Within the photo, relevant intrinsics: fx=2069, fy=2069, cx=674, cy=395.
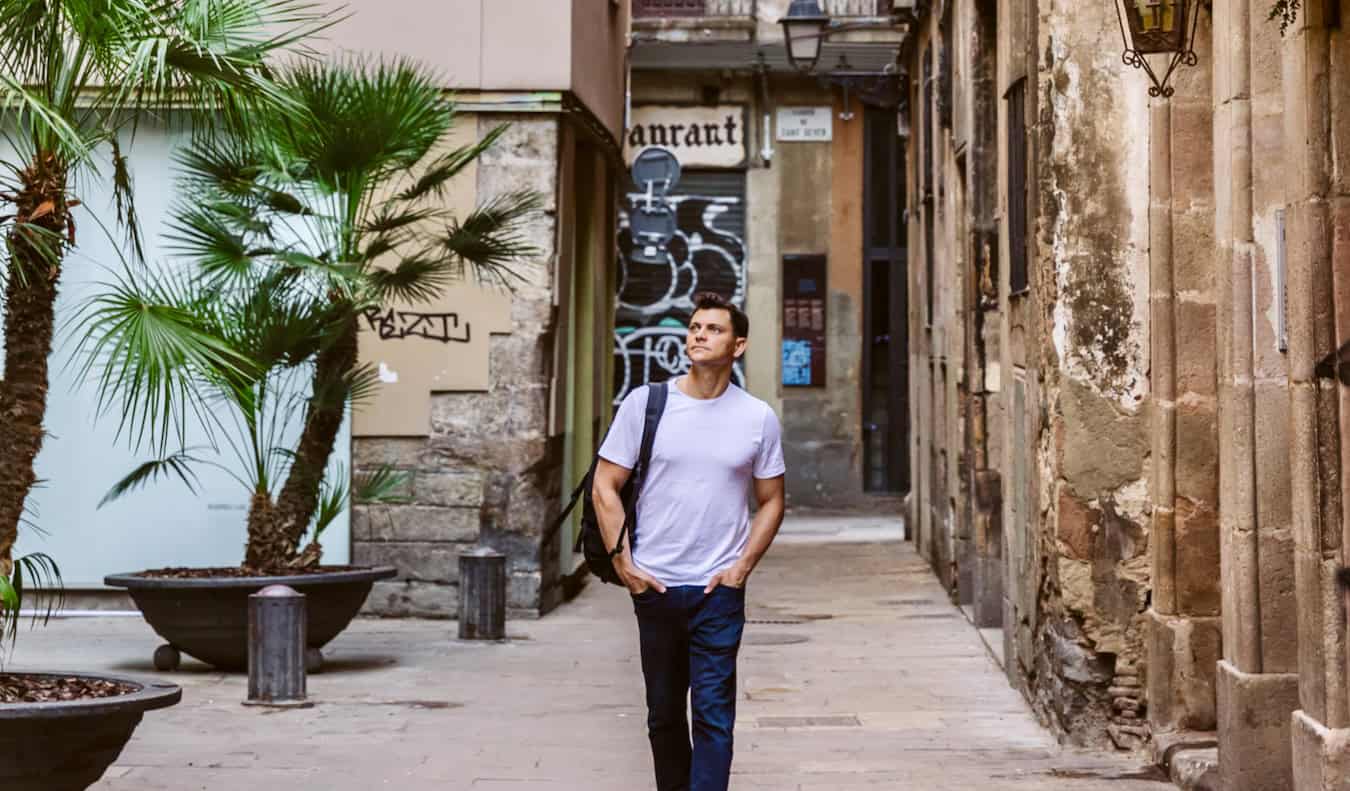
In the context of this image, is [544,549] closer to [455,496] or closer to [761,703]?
[455,496]

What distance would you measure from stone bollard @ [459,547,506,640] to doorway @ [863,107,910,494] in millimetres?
14436

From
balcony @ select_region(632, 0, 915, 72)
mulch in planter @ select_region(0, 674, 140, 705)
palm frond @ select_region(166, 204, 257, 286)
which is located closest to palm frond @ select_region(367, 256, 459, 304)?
palm frond @ select_region(166, 204, 257, 286)

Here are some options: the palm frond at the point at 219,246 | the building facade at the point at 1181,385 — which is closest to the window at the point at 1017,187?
the building facade at the point at 1181,385

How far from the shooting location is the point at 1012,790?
755 cm

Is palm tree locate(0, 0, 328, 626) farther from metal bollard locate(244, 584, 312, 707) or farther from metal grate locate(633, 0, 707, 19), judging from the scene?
metal grate locate(633, 0, 707, 19)

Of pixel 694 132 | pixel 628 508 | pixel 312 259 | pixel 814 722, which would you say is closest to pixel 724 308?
pixel 628 508

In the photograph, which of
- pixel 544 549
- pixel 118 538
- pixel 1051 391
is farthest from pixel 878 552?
pixel 1051 391

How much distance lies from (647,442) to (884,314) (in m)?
20.9

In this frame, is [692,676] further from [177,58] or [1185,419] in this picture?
[177,58]

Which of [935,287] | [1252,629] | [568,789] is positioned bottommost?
[568,789]

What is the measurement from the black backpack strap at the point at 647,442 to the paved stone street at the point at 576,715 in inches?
72.0

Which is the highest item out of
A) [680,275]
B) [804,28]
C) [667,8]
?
[667,8]

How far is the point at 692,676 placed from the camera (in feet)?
20.4

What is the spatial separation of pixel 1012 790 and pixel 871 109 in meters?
20.1
